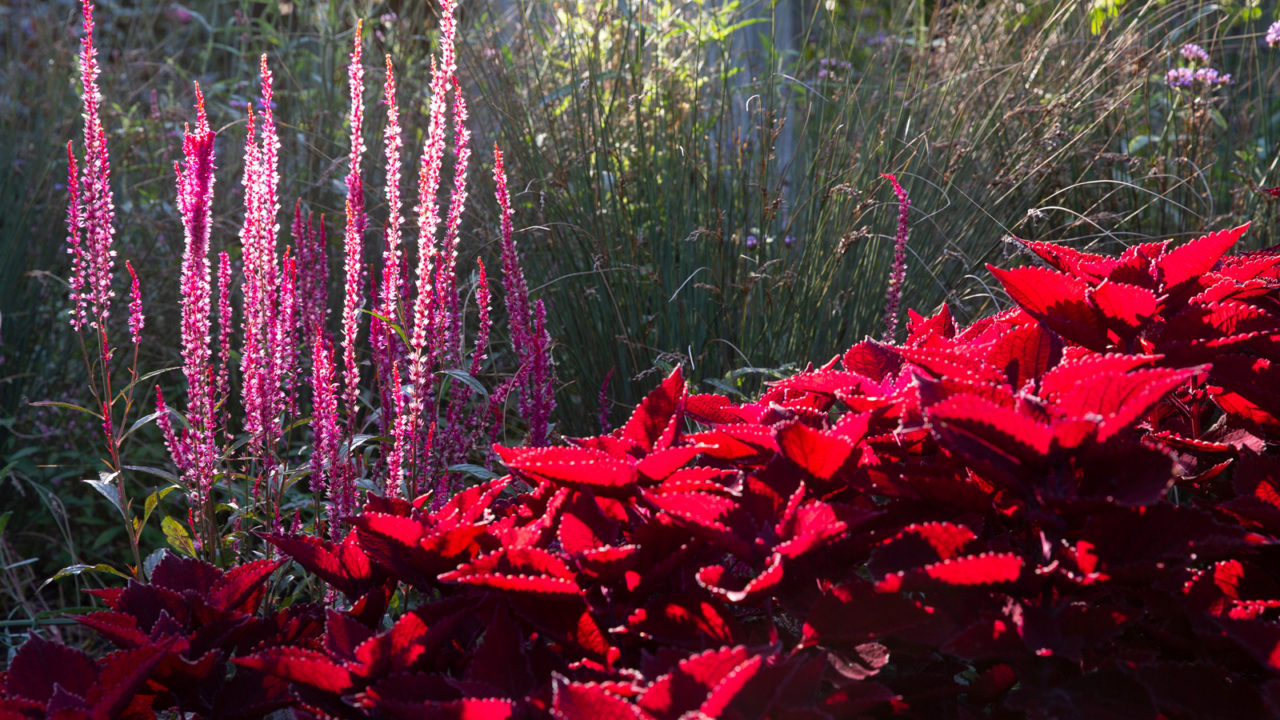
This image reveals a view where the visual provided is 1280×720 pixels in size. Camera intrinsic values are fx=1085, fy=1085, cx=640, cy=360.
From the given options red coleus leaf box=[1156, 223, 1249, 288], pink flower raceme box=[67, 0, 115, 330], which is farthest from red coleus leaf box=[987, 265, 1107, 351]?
pink flower raceme box=[67, 0, 115, 330]

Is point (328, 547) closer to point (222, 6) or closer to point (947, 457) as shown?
point (947, 457)

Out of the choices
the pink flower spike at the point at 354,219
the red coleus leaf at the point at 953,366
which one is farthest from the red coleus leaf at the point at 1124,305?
the pink flower spike at the point at 354,219

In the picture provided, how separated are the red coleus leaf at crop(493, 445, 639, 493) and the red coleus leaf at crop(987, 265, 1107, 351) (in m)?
0.46

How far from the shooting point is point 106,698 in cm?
87

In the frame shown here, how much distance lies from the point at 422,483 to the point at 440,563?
84 cm

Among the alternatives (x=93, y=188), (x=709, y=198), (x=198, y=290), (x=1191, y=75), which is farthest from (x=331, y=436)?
(x=1191, y=75)

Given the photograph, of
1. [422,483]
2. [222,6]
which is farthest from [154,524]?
[222,6]

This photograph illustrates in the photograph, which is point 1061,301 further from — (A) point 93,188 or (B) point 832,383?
(A) point 93,188

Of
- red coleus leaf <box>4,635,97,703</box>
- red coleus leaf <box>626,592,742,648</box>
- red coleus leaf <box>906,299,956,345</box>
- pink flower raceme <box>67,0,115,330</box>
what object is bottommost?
red coleus leaf <box>4,635,97,703</box>

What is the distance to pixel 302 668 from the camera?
2.91ft

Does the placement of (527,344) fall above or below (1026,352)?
below

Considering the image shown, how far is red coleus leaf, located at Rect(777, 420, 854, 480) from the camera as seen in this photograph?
947 mm

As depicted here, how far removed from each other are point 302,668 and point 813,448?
1.54ft

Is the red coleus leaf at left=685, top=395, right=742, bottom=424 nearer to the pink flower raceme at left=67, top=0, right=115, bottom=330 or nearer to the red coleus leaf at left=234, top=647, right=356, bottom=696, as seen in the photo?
the red coleus leaf at left=234, top=647, right=356, bottom=696
